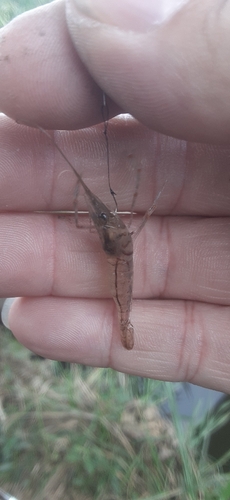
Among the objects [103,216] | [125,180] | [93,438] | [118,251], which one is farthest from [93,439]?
[125,180]

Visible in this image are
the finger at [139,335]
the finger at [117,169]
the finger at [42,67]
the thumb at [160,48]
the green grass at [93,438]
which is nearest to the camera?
the thumb at [160,48]

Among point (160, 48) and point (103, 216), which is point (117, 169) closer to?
point (103, 216)

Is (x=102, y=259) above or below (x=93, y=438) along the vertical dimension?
above

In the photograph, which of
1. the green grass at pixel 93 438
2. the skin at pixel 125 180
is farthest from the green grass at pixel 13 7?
the skin at pixel 125 180

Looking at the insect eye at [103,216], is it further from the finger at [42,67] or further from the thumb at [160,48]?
the thumb at [160,48]

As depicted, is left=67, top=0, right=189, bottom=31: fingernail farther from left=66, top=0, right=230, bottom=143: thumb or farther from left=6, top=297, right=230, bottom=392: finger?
left=6, top=297, right=230, bottom=392: finger

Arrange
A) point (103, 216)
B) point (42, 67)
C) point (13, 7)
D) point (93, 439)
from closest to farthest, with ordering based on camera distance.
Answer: point (42, 67) < point (103, 216) < point (13, 7) < point (93, 439)
